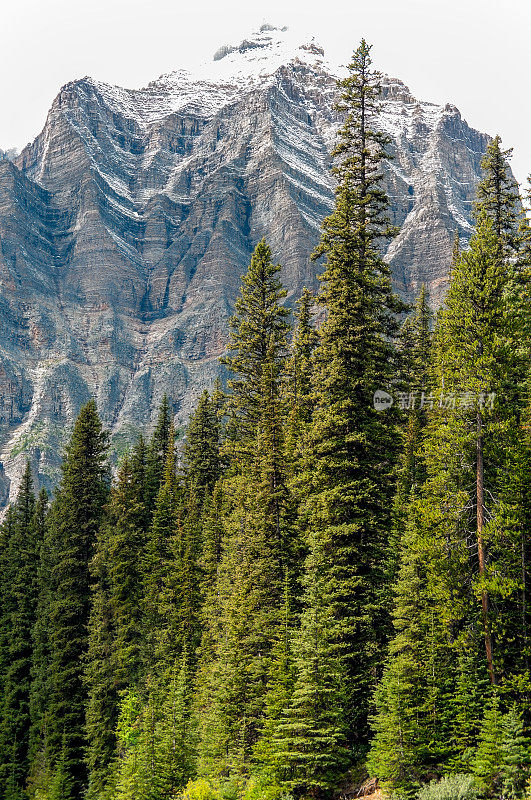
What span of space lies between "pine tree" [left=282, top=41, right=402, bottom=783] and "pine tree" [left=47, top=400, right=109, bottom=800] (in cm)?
2455

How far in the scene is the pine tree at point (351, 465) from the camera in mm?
20859

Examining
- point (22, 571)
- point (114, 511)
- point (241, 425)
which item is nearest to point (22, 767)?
point (22, 571)

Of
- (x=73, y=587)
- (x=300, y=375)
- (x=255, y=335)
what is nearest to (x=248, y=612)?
(x=255, y=335)

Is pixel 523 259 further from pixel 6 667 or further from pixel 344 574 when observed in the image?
pixel 6 667

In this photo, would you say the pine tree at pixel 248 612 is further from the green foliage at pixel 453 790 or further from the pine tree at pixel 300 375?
the green foliage at pixel 453 790

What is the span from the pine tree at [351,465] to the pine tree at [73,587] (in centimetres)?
2455

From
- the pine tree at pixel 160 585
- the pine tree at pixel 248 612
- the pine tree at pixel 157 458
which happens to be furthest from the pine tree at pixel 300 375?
the pine tree at pixel 157 458

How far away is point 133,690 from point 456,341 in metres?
26.9

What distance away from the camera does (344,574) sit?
22219mm

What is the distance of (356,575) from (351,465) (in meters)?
3.51

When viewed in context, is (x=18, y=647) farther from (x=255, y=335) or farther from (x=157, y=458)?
(x=255, y=335)

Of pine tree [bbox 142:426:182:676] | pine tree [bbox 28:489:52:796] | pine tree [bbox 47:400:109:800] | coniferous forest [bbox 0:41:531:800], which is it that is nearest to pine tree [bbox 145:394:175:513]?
pine tree [bbox 47:400:109:800]

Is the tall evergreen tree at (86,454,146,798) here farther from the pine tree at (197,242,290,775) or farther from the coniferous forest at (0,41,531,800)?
the pine tree at (197,242,290,775)

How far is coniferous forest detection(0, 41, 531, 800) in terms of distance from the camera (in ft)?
58.2
